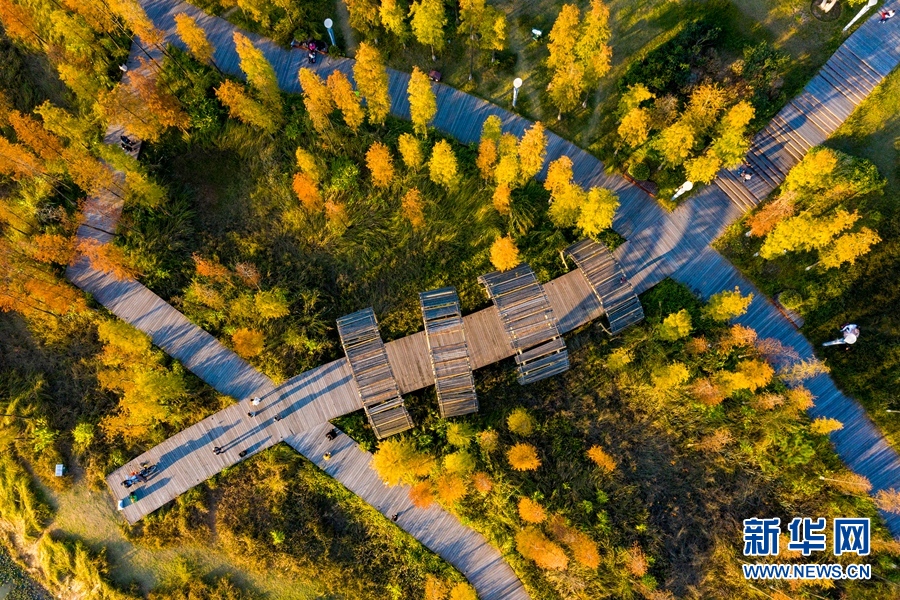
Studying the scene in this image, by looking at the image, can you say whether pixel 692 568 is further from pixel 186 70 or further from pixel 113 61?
pixel 113 61

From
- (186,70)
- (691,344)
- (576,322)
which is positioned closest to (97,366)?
(186,70)

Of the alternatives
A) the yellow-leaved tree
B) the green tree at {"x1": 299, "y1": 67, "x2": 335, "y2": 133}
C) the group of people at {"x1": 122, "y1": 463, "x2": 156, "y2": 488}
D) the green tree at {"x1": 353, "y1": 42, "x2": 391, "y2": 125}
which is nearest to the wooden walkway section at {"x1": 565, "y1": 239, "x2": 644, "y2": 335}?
the yellow-leaved tree

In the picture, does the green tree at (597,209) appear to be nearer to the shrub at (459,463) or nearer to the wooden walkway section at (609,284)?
the wooden walkway section at (609,284)

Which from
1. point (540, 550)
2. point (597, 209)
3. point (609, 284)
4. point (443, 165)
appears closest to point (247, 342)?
point (443, 165)

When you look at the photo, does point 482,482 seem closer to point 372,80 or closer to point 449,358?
point 449,358

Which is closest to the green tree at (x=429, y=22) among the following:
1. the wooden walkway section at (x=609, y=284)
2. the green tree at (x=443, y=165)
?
the green tree at (x=443, y=165)

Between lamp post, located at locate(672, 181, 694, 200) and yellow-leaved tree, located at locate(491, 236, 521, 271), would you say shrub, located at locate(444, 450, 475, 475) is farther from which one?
lamp post, located at locate(672, 181, 694, 200)
